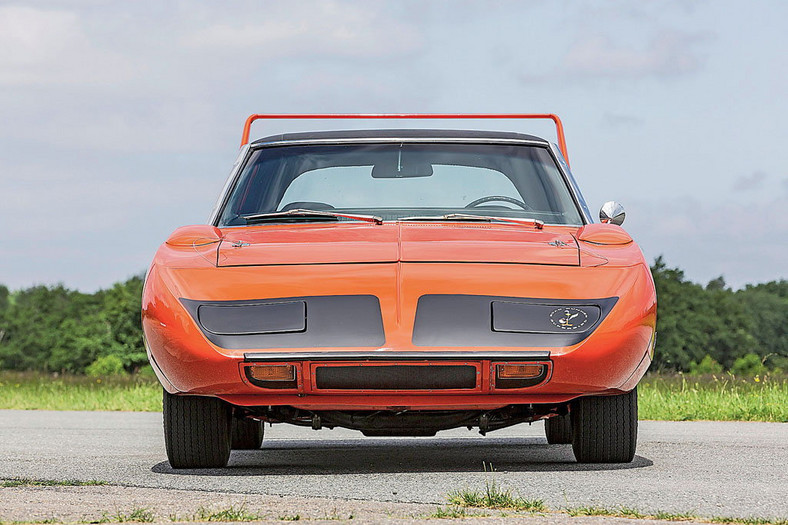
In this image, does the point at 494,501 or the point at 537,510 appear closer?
the point at 537,510

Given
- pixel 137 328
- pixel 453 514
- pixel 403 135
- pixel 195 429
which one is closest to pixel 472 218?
pixel 403 135

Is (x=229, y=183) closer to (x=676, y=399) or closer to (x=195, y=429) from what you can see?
(x=195, y=429)

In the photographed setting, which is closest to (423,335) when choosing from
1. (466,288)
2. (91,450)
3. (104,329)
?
(466,288)

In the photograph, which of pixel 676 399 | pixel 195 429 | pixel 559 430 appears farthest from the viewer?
pixel 676 399

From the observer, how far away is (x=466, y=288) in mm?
4988

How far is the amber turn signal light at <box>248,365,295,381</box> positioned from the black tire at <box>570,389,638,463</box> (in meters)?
1.44

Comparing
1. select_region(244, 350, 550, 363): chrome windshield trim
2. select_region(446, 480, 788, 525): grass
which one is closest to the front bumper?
select_region(244, 350, 550, 363): chrome windshield trim

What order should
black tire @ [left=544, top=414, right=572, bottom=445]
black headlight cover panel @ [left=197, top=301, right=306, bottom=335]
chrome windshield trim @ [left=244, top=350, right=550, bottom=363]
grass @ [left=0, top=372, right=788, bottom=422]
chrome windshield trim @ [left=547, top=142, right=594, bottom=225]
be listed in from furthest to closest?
grass @ [left=0, top=372, right=788, bottom=422]
black tire @ [left=544, top=414, right=572, bottom=445]
chrome windshield trim @ [left=547, top=142, right=594, bottom=225]
black headlight cover panel @ [left=197, top=301, right=306, bottom=335]
chrome windshield trim @ [left=244, top=350, right=550, bottom=363]

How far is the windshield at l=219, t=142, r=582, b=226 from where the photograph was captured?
6266mm

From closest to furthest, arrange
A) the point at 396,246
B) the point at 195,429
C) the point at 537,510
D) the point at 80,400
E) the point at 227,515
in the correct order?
the point at 227,515 → the point at 537,510 → the point at 396,246 → the point at 195,429 → the point at 80,400

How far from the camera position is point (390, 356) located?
4844 mm

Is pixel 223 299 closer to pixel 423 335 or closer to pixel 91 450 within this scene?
pixel 423 335

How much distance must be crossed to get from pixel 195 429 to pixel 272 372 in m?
0.71

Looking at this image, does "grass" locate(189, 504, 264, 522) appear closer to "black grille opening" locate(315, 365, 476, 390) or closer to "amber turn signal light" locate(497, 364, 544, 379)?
"black grille opening" locate(315, 365, 476, 390)
